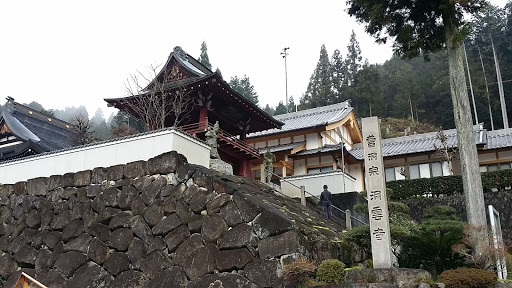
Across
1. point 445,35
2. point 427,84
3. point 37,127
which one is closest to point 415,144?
point 445,35

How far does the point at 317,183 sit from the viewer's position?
1798cm

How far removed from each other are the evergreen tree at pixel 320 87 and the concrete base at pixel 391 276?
51.6 metres

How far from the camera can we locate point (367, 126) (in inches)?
384

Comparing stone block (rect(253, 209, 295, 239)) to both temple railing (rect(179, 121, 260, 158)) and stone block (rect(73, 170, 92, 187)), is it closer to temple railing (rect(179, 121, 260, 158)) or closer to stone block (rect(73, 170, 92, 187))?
stone block (rect(73, 170, 92, 187))

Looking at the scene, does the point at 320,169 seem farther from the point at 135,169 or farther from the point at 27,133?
the point at 135,169

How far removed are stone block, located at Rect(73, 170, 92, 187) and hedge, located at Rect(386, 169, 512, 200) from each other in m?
12.9

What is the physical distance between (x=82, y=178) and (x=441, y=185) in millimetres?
14383

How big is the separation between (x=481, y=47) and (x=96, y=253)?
2218 inches

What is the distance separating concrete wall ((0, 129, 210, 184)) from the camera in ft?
39.8

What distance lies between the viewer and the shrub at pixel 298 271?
8477 millimetres

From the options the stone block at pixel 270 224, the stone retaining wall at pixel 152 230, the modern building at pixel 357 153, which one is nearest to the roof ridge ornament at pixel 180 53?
the modern building at pixel 357 153

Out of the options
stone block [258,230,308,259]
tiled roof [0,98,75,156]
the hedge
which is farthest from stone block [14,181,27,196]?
the hedge

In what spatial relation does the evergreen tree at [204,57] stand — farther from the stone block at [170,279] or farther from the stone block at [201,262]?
the stone block at [201,262]

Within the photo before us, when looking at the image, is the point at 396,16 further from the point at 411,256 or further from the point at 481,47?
the point at 481,47
